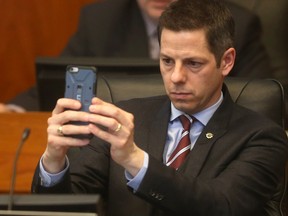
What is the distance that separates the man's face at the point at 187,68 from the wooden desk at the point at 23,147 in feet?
1.55

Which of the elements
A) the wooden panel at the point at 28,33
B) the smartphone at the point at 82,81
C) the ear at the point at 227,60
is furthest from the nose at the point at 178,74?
the wooden panel at the point at 28,33

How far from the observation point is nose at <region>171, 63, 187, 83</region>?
1.71 metres

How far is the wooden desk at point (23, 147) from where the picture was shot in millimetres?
1867

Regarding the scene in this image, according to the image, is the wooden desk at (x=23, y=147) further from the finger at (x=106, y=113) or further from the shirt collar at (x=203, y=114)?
the finger at (x=106, y=113)

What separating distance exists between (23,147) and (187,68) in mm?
606

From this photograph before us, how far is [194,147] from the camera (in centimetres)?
176

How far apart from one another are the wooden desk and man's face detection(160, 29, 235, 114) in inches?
18.6

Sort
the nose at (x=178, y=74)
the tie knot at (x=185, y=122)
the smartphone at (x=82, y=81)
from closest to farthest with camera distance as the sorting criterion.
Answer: the smartphone at (x=82, y=81)
the nose at (x=178, y=74)
the tie knot at (x=185, y=122)

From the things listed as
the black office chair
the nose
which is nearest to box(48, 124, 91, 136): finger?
the nose

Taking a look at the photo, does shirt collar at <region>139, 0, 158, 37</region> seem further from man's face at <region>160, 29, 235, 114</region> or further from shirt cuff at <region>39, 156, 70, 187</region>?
shirt cuff at <region>39, 156, 70, 187</region>

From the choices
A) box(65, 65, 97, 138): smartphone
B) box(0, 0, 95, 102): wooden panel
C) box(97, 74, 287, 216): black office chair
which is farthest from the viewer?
box(0, 0, 95, 102): wooden panel

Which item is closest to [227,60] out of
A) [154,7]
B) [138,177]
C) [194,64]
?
[194,64]

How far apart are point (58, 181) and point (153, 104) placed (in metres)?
0.45

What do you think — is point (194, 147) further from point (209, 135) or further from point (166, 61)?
point (166, 61)
